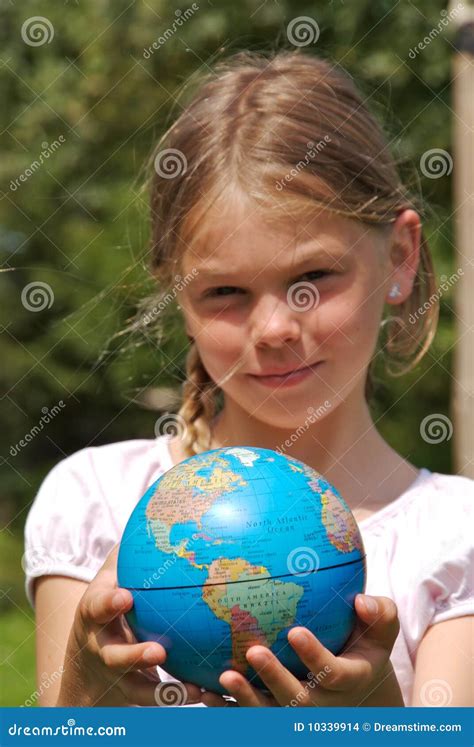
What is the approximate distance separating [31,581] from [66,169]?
546cm

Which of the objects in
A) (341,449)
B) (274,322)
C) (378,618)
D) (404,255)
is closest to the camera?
(378,618)

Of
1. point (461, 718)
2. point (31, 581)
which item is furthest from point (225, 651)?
point (31, 581)

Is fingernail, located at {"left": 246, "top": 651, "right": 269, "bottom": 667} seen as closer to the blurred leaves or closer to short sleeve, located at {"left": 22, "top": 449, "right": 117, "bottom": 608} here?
short sleeve, located at {"left": 22, "top": 449, "right": 117, "bottom": 608}

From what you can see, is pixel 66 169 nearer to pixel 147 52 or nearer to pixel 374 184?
pixel 147 52

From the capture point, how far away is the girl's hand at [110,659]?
9.50ft

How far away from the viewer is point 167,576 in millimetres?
2840

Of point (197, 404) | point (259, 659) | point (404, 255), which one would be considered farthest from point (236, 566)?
point (404, 255)

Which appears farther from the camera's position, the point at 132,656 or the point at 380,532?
the point at 380,532

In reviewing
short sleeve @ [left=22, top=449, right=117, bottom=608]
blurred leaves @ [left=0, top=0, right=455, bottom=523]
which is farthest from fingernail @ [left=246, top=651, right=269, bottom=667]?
blurred leaves @ [left=0, top=0, right=455, bottom=523]

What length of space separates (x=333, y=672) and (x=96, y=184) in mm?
6354

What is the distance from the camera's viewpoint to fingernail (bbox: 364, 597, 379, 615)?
2941mm

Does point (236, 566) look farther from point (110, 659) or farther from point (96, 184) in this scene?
point (96, 184)

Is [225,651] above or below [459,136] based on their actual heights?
below

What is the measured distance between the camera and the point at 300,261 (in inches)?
138
